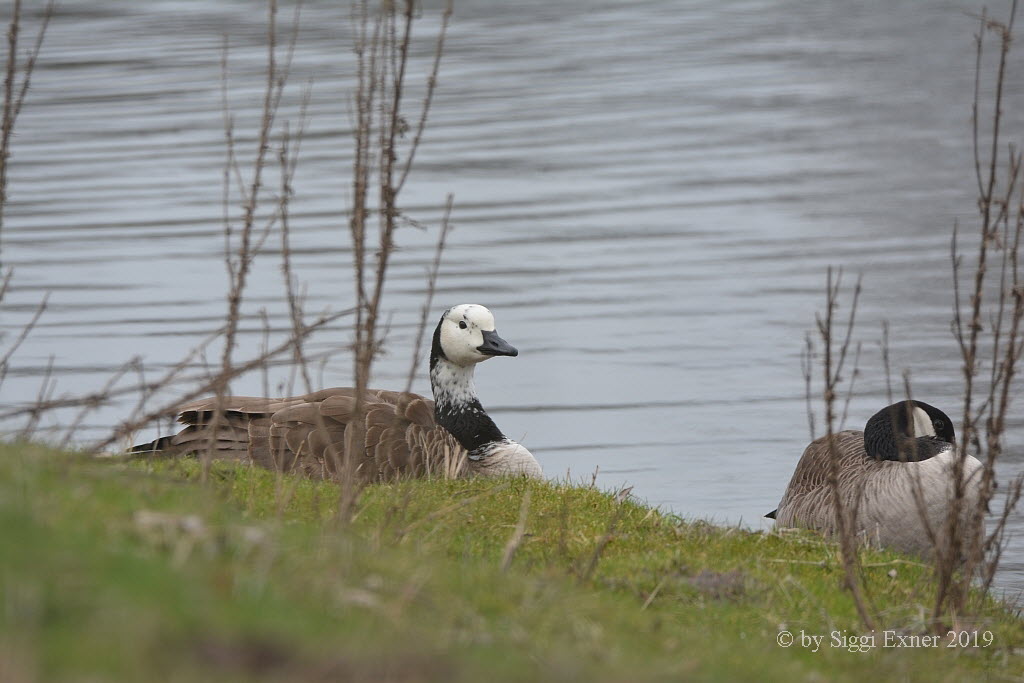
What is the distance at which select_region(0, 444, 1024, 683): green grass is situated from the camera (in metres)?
3.81

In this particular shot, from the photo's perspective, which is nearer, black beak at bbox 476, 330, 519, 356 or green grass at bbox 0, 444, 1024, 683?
green grass at bbox 0, 444, 1024, 683

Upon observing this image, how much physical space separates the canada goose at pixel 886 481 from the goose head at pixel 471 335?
2.58 m

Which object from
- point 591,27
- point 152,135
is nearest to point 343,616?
point 152,135

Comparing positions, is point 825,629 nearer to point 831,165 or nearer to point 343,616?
point 343,616

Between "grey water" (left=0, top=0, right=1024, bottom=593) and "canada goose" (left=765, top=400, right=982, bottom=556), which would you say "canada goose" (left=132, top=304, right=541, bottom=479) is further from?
"canada goose" (left=765, top=400, right=982, bottom=556)

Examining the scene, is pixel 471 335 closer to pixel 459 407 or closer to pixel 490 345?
pixel 490 345

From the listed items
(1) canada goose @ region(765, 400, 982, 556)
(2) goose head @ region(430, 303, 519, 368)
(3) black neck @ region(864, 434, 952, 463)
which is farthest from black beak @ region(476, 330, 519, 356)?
(3) black neck @ region(864, 434, 952, 463)

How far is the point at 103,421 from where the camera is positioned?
1566 cm

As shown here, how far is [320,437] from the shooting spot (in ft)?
35.0

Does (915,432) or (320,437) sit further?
(915,432)

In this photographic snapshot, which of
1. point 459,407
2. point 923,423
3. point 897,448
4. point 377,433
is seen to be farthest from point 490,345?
point 923,423

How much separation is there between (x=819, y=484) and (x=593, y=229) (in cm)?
1286

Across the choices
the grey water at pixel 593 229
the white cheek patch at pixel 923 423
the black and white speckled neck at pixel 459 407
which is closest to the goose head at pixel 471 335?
the black and white speckled neck at pixel 459 407

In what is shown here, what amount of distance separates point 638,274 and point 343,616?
1675 cm
